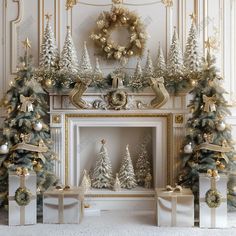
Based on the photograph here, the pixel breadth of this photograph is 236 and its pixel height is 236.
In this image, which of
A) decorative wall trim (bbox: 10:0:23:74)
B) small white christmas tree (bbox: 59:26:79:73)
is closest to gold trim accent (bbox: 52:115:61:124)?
small white christmas tree (bbox: 59:26:79:73)

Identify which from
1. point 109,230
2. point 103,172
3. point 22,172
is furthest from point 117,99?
point 109,230

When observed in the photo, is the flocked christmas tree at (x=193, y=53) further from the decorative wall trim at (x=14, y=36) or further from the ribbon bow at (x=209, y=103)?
the decorative wall trim at (x=14, y=36)

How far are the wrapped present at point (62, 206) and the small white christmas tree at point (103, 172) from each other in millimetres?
785

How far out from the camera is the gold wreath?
13.9 feet

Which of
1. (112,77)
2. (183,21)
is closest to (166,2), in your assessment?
(183,21)

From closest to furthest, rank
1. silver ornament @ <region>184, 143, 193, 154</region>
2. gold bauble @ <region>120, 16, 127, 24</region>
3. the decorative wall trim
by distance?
silver ornament @ <region>184, 143, 193, 154</region> → gold bauble @ <region>120, 16, 127, 24</region> → the decorative wall trim

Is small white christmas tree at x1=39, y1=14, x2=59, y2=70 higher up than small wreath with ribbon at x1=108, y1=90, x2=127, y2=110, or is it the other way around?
small white christmas tree at x1=39, y1=14, x2=59, y2=70

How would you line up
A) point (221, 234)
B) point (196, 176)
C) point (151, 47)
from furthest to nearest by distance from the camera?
point (151, 47) → point (196, 176) → point (221, 234)

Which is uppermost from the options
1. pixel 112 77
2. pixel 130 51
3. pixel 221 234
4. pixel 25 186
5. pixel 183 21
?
pixel 183 21

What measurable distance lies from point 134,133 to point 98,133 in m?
0.47

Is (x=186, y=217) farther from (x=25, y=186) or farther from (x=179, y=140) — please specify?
(x=25, y=186)

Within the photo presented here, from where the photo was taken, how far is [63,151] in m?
4.18

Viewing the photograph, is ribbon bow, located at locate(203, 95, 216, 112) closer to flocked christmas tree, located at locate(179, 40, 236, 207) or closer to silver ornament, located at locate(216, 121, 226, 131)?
flocked christmas tree, located at locate(179, 40, 236, 207)

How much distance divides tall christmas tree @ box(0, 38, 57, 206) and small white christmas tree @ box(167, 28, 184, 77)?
149cm
